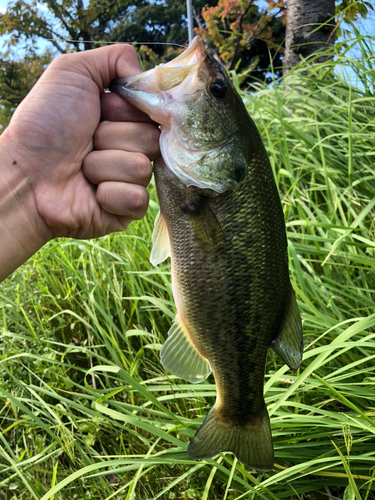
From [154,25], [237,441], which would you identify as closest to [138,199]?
[237,441]

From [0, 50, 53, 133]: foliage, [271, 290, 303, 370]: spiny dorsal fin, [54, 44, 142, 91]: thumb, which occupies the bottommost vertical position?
[271, 290, 303, 370]: spiny dorsal fin

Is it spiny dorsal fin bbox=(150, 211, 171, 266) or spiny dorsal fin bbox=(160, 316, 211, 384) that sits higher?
spiny dorsal fin bbox=(150, 211, 171, 266)

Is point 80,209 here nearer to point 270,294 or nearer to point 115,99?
point 115,99

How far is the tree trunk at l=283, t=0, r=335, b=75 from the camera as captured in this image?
359cm

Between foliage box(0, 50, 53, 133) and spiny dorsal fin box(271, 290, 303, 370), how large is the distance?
1579 centimetres

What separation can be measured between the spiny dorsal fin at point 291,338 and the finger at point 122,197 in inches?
24.5

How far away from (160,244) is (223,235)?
0.86ft

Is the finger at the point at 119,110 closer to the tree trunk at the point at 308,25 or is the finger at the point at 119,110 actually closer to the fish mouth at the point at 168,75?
the fish mouth at the point at 168,75

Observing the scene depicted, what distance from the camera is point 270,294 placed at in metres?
1.23

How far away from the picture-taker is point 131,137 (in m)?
1.35

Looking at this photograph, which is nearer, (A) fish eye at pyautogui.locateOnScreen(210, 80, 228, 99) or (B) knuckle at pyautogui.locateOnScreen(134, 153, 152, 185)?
(A) fish eye at pyautogui.locateOnScreen(210, 80, 228, 99)

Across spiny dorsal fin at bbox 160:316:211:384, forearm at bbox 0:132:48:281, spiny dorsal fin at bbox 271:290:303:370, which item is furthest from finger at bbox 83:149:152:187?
spiny dorsal fin at bbox 271:290:303:370

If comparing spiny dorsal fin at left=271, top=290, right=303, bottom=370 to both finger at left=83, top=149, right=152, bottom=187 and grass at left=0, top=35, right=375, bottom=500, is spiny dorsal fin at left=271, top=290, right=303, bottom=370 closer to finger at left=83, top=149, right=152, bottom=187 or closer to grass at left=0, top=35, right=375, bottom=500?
grass at left=0, top=35, right=375, bottom=500

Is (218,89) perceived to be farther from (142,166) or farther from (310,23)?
(310,23)
